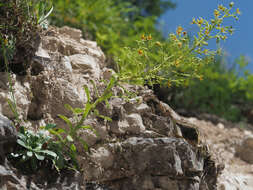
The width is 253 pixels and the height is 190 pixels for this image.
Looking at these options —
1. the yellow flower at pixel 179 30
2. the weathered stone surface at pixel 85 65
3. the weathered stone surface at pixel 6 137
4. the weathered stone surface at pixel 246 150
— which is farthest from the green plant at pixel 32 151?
the weathered stone surface at pixel 246 150

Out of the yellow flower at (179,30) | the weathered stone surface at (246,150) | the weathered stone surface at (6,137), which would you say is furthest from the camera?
the weathered stone surface at (246,150)

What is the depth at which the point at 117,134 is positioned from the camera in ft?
10.2

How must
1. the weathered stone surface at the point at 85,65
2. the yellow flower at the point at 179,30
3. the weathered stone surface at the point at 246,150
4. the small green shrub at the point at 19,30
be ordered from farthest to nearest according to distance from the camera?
1. the weathered stone surface at the point at 246,150
2. the weathered stone surface at the point at 85,65
3. the small green shrub at the point at 19,30
4. the yellow flower at the point at 179,30

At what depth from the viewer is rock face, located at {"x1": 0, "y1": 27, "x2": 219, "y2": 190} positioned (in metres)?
2.86

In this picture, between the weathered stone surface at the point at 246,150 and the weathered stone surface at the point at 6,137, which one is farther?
the weathered stone surface at the point at 246,150

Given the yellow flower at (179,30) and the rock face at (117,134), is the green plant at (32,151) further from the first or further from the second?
the yellow flower at (179,30)

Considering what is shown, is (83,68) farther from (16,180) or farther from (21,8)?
(16,180)

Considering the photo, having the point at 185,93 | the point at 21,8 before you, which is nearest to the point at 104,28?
the point at 185,93

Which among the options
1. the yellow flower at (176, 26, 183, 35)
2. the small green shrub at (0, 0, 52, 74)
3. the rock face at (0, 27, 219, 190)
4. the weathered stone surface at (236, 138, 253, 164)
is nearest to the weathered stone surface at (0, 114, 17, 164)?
the rock face at (0, 27, 219, 190)

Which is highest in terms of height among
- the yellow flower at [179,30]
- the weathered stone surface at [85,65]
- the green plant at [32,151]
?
the yellow flower at [179,30]

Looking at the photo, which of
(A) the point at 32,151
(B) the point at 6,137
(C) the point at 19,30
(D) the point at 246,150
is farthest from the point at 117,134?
(D) the point at 246,150

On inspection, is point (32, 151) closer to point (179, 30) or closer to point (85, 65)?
point (85, 65)

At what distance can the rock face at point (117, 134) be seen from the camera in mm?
2863

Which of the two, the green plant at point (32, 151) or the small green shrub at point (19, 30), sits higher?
the small green shrub at point (19, 30)
